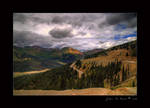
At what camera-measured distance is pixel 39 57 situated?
10.8 ft

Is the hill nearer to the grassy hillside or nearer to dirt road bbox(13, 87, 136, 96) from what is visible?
the grassy hillside

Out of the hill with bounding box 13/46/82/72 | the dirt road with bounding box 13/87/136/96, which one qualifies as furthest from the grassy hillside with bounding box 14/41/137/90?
the hill with bounding box 13/46/82/72

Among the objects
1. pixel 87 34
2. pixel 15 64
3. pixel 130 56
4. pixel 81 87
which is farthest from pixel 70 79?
pixel 130 56

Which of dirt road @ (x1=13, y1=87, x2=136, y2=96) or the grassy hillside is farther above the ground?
the grassy hillside

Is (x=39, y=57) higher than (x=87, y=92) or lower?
higher

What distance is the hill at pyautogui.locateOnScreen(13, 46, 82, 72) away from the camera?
3.15 m

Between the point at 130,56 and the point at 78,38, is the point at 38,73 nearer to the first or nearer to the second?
the point at 78,38

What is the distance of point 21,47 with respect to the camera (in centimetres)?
314

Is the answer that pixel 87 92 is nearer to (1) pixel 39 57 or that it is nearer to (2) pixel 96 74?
(2) pixel 96 74

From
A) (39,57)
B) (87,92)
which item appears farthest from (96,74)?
(39,57)

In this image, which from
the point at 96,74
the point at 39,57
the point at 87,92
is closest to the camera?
the point at 87,92

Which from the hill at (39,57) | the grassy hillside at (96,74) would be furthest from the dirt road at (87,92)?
the hill at (39,57)

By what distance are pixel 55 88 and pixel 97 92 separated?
4.91 ft

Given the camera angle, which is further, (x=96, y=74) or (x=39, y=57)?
(x=39, y=57)
